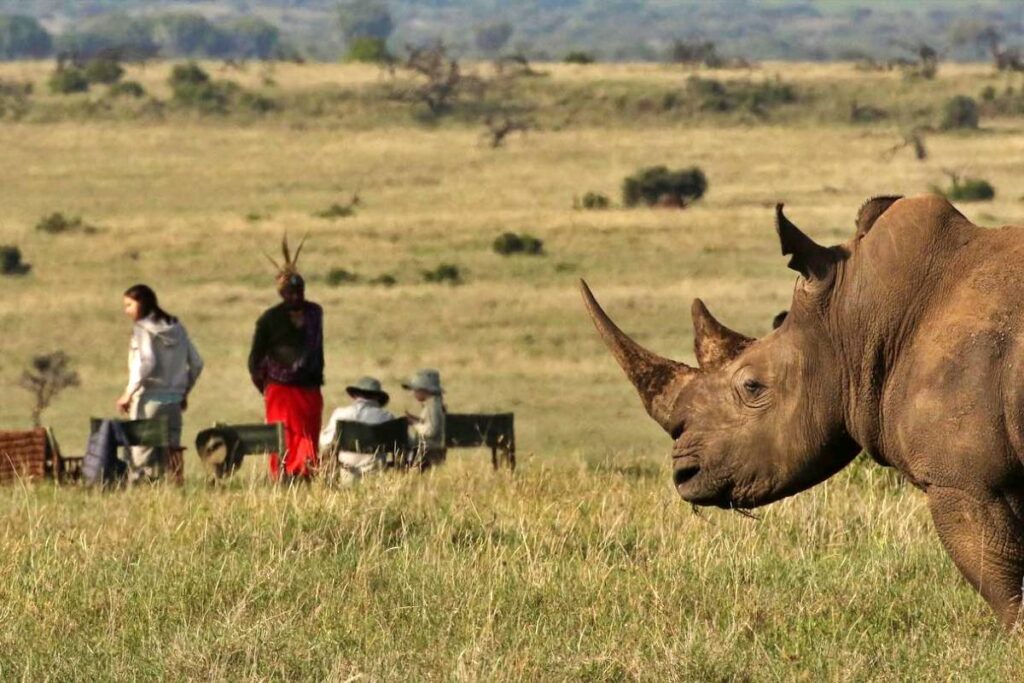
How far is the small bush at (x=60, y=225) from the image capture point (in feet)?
111

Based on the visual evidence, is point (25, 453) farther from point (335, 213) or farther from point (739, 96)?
point (739, 96)

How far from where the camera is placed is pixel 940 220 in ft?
20.0

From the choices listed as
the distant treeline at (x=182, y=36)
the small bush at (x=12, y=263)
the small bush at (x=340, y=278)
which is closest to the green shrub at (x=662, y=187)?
the small bush at (x=340, y=278)

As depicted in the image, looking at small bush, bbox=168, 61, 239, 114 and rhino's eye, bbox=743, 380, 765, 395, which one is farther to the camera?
small bush, bbox=168, 61, 239, 114

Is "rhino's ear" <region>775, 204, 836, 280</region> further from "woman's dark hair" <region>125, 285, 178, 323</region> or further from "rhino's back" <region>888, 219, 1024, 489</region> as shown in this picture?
"woman's dark hair" <region>125, 285, 178, 323</region>

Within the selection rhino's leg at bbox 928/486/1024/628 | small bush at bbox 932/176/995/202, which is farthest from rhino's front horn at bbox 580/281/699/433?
small bush at bbox 932/176/995/202

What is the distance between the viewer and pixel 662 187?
41.1 metres

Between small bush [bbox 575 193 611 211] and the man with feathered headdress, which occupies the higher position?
small bush [bbox 575 193 611 211]

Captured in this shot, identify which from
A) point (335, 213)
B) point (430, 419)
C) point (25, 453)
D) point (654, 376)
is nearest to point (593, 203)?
point (335, 213)

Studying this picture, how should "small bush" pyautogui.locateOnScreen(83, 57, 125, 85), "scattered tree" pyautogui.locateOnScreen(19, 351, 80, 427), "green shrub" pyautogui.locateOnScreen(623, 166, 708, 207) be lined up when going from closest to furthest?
"scattered tree" pyautogui.locateOnScreen(19, 351, 80, 427) < "green shrub" pyautogui.locateOnScreen(623, 166, 708, 207) < "small bush" pyautogui.locateOnScreen(83, 57, 125, 85)

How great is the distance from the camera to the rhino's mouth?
640 centimetres

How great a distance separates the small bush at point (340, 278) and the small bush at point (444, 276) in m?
0.87

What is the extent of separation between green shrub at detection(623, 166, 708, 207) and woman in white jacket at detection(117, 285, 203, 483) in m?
28.5

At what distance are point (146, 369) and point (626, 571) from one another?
195 inches
